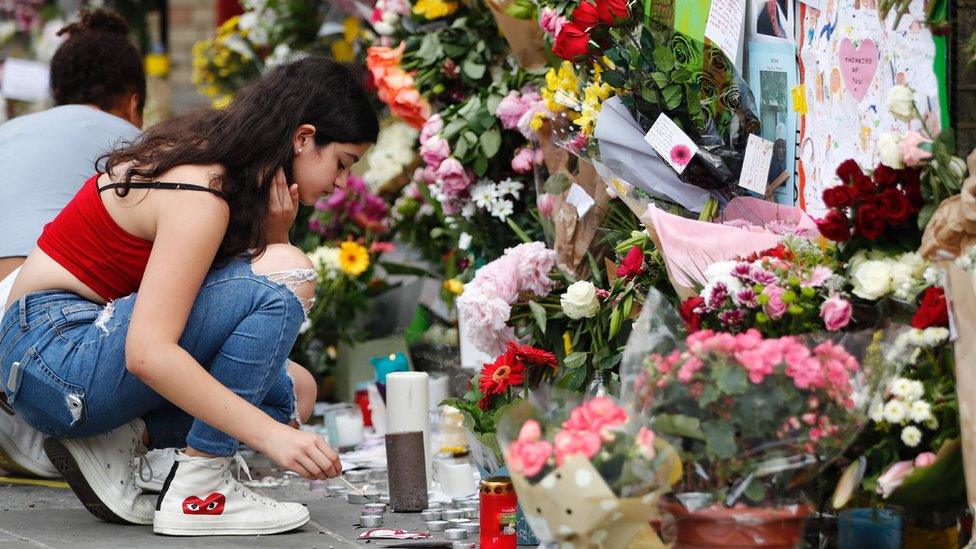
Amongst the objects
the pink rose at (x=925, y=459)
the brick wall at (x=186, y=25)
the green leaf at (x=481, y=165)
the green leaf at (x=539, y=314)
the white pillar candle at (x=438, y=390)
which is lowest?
Answer: the brick wall at (x=186, y=25)

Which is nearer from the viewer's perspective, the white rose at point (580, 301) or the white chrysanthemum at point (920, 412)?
the white chrysanthemum at point (920, 412)

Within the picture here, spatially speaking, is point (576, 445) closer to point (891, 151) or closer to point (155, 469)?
point (891, 151)

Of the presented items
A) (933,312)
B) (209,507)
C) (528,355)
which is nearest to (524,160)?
(528,355)

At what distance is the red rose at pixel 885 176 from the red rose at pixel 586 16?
1044mm

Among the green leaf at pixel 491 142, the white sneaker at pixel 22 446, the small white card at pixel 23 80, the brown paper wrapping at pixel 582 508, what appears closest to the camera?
the brown paper wrapping at pixel 582 508

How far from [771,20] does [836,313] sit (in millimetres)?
1049

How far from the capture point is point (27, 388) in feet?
9.08

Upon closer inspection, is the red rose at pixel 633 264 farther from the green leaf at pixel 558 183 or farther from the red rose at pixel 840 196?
the red rose at pixel 840 196

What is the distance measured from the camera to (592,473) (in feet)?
6.21

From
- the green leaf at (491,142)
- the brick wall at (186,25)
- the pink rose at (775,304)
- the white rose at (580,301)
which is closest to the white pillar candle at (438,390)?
the green leaf at (491,142)

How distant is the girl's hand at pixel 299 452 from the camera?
251 centimetres

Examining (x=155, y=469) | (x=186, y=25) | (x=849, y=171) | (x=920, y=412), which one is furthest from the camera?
(x=186, y=25)

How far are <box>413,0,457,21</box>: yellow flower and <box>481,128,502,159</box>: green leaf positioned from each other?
0.52 m

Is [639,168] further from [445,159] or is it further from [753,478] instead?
[753,478]
